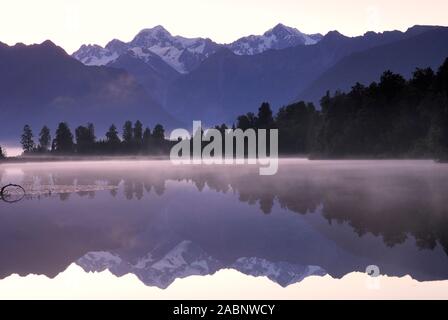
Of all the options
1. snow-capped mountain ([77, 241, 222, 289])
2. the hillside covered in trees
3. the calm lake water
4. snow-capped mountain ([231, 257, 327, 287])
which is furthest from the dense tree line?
snow-capped mountain ([231, 257, 327, 287])

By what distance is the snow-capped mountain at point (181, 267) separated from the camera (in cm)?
1898

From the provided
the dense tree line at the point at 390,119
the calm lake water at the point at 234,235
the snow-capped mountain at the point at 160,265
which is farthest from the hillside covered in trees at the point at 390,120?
the snow-capped mountain at the point at 160,265

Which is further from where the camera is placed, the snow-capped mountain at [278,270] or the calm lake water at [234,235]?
the calm lake water at [234,235]

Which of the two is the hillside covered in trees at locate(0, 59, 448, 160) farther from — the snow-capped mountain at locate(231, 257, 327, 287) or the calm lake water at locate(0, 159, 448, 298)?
the snow-capped mountain at locate(231, 257, 327, 287)

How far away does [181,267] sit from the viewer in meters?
21.0

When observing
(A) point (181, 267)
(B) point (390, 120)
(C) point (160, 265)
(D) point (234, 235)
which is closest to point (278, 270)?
(A) point (181, 267)

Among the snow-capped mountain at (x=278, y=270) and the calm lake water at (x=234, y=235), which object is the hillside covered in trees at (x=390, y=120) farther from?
the snow-capped mountain at (x=278, y=270)

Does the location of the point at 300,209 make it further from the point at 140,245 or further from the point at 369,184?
the point at 369,184

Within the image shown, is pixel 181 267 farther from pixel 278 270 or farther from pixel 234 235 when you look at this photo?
pixel 234 235

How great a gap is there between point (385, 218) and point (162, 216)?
14387mm

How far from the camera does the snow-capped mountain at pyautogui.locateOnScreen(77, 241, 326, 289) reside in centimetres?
1898

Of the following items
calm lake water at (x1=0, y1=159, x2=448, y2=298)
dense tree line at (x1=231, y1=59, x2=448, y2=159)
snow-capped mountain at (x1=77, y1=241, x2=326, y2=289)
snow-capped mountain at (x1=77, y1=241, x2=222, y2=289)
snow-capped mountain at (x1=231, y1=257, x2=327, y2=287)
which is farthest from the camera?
dense tree line at (x1=231, y1=59, x2=448, y2=159)
